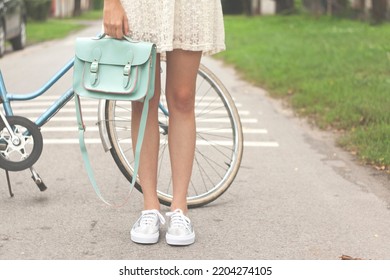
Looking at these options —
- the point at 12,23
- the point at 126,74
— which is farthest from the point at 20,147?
the point at 12,23

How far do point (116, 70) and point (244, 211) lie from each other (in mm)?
1261

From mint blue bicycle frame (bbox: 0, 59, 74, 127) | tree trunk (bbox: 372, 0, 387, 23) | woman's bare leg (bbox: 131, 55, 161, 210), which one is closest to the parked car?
mint blue bicycle frame (bbox: 0, 59, 74, 127)

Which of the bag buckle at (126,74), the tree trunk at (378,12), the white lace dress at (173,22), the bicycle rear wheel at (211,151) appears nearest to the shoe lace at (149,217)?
the bicycle rear wheel at (211,151)

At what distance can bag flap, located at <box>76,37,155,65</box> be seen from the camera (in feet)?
11.8

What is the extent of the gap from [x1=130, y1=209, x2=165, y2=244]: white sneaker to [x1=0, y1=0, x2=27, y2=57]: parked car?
38.2 ft

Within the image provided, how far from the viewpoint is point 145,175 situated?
3986mm

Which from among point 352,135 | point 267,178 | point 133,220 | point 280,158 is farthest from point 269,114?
point 133,220

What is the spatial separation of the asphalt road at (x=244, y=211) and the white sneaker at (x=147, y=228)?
41 millimetres

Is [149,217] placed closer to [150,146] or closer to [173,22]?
[150,146]

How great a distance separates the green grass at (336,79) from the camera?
22.1ft

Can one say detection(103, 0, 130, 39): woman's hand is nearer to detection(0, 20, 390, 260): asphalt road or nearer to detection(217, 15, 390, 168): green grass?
detection(0, 20, 390, 260): asphalt road

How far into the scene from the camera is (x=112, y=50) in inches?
145

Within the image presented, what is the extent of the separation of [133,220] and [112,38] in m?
1.06

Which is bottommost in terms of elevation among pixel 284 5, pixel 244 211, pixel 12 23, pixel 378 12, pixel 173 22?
pixel 284 5
